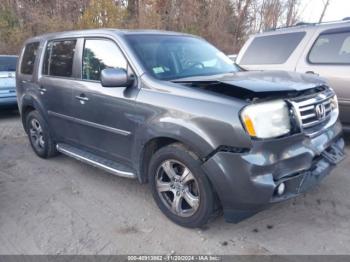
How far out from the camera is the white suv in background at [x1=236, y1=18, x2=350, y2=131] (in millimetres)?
5105

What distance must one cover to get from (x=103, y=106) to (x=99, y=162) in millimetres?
690

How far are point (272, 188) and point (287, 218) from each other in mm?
843

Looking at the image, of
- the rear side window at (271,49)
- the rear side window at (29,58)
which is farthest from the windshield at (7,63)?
the rear side window at (271,49)

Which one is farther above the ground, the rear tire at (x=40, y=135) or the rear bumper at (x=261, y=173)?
the rear bumper at (x=261, y=173)

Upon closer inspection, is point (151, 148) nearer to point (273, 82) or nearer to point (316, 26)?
point (273, 82)

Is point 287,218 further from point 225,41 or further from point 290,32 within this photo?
point 225,41

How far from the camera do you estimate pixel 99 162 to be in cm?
400

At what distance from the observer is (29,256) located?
115 inches

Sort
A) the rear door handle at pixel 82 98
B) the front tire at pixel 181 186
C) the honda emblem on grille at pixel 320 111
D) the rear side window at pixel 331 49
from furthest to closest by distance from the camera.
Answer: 1. the rear side window at pixel 331 49
2. the rear door handle at pixel 82 98
3. the honda emblem on grille at pixel 320 111
4. the front tire at pixel 181 186

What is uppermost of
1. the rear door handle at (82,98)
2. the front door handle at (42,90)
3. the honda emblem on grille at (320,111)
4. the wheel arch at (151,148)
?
the honda emblem on grille at (320,111)

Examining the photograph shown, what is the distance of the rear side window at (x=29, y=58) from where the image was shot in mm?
5211

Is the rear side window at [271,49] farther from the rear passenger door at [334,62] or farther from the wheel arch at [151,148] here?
the wheel arch at [151,148]

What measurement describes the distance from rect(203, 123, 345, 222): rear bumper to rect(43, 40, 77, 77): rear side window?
252cm

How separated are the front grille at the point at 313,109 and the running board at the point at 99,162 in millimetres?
1776
